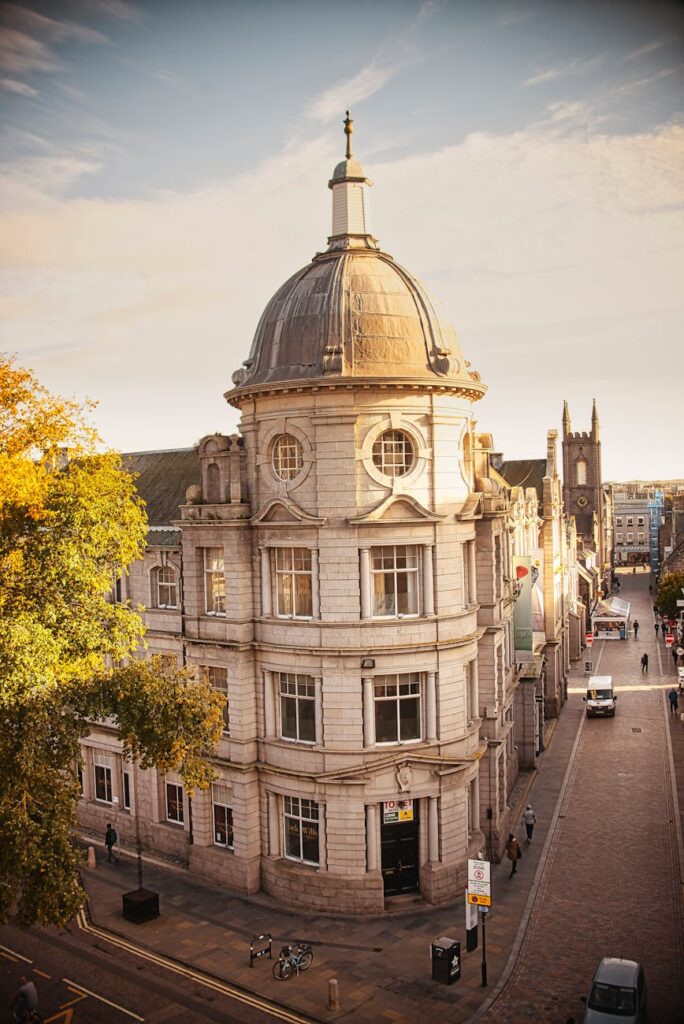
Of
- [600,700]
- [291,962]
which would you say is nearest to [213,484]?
[291,962]

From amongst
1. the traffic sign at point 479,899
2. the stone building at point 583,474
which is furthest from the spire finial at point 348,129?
the stone building at point 583,474

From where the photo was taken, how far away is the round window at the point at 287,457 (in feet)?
93.0

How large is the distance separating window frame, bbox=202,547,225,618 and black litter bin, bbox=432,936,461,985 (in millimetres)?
12953

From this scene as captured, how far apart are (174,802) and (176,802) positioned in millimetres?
111

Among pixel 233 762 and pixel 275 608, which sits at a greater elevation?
pixel 275 608

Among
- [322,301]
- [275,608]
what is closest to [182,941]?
[275,608]

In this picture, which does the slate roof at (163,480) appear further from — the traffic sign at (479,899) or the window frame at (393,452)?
the traffic sign at (479,899)

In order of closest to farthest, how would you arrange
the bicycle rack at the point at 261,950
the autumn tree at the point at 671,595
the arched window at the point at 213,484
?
1. the bicycle rack at the point at 261,950
2. the arched window at the point at 213,484
3. the autumn tree at the point at 671,595

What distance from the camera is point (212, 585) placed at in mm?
30922

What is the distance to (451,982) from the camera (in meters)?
22.7

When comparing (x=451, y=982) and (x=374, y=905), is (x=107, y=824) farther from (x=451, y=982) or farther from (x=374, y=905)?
(x=451, y=982)

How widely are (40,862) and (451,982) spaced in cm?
1150

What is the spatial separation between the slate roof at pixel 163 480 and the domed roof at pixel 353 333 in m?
7.90

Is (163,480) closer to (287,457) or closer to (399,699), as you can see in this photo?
(287,457)
